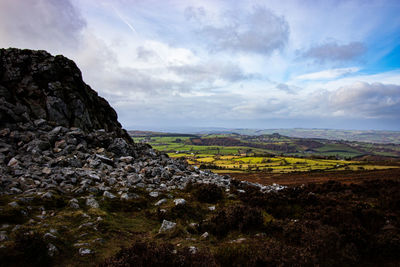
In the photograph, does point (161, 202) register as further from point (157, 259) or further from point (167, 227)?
point (157, 259)

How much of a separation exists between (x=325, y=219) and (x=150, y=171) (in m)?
12.7

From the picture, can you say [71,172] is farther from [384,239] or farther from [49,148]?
[384,239]

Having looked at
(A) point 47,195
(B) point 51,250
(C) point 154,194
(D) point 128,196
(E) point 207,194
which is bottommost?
(E) point 207,194

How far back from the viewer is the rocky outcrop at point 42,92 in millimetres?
19067

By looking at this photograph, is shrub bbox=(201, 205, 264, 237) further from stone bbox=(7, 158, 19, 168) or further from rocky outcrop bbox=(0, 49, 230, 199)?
stone bbox=(7, 158, 19, 168)

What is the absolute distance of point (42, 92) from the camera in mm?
21719

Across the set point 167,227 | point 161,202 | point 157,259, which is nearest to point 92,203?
point 161,202

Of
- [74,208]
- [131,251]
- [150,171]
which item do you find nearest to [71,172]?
[74,208]

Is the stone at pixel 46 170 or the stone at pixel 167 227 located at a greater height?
the stone at pixel 46 170

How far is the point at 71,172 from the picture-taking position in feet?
43.6

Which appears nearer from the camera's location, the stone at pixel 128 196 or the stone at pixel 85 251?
the stone at pixel 85 251

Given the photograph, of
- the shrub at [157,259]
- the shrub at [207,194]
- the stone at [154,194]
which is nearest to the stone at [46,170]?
the stone at [154,194]

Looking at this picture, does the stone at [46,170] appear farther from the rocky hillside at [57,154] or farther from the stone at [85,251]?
the stone at [85,251]

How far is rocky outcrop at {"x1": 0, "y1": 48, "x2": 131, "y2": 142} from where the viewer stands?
19067 millimetres
